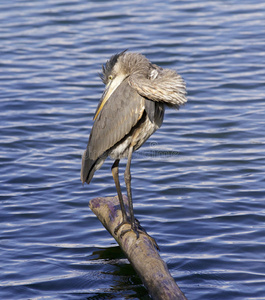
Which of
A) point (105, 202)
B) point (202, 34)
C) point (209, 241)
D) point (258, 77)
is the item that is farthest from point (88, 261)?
point (202, 34)

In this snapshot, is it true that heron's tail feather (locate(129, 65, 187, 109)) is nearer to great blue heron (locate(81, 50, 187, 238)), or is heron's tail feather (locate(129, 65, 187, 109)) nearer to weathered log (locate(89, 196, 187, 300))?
great blue heron (locate(81, 50, 187, 238))

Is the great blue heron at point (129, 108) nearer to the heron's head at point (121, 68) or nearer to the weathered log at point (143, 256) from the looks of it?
the heron's head at point (121, 68)

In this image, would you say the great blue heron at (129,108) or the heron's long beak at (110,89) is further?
the heron's long beak at (110,89)

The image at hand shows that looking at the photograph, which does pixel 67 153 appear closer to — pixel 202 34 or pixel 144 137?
pixel 144 137

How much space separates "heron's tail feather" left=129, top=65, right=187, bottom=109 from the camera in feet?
20.4

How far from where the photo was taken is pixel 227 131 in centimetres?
1040

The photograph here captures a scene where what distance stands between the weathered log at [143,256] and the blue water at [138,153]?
0.59 metres

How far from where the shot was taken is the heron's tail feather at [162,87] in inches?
244

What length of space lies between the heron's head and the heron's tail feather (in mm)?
161

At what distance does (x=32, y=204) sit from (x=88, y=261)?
5.40 feet

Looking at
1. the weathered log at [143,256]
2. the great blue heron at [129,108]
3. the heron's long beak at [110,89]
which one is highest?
the heron's long beak at [110,89]

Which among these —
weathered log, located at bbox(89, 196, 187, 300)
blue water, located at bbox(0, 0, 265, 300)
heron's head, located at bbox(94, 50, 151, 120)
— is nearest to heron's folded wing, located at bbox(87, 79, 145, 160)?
heron's head, located at bbox(94, 50, 151, 120)

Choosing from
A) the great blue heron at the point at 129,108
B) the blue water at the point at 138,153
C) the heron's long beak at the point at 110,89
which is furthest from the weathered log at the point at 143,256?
the heron's long beak at the point at 110,89

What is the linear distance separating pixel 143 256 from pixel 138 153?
466cm
